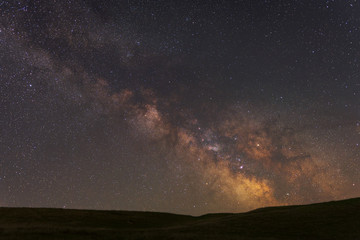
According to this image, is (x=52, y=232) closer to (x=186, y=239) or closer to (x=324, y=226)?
(x=186, y=239)

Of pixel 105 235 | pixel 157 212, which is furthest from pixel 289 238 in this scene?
pixel 157 212

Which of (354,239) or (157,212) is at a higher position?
(157,212)

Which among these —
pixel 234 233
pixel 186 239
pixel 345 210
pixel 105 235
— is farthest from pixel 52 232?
pixel 345 210

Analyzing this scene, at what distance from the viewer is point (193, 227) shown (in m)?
27.4

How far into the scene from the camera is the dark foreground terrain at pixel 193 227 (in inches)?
908

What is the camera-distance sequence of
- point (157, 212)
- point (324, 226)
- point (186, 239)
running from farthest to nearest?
point (157, 212)
point (324, 226)
point (186, 239)

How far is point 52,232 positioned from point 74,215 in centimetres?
1122

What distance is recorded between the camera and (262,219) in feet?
98.3

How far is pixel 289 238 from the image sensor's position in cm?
2297

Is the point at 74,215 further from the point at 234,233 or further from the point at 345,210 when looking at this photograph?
the point at 345,210

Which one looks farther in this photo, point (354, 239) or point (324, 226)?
point (324, 226)

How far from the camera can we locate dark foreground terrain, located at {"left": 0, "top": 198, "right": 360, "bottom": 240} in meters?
23.1

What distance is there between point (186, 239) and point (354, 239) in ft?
39.5

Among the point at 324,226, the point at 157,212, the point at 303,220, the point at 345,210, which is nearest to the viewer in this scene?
the point at 324,226
